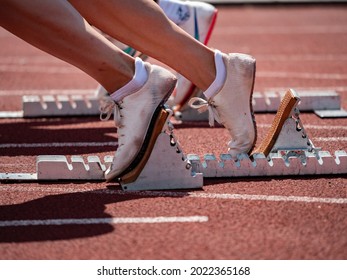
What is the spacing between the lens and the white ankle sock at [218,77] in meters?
4.72

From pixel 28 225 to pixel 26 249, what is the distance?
12.7 inches

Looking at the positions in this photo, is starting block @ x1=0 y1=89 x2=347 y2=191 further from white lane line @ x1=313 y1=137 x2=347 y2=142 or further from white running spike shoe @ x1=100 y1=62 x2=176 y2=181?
white lane line @ x1=313 y1=137 x2=347 y2=142

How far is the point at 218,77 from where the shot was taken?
4723 millimetres

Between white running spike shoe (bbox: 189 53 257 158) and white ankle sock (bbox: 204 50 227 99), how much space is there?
0.02m

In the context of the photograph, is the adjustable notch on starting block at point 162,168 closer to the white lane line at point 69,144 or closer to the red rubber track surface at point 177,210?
the red rubber track surface at point 177,210

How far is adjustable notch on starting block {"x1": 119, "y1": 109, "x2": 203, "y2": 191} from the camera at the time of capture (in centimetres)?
452

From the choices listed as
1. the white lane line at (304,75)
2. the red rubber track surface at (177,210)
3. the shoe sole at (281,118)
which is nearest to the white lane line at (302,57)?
the white lane line at (304,75)

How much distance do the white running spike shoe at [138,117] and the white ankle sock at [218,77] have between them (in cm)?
27

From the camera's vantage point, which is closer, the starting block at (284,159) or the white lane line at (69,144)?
the starting block at (284,159)

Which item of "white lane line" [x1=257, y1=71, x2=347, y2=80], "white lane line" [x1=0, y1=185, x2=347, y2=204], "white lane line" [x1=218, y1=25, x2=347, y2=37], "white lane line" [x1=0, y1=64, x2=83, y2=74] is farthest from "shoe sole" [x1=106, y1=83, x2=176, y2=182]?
"white lane line" [x1=218, y1=25, x2=347, y2=37]

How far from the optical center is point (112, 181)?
470cm

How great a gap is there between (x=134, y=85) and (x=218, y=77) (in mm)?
478

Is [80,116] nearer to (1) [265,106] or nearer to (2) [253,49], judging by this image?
(1) [265,106]

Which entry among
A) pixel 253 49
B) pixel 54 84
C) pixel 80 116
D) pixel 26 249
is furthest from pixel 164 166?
pixel 253 49
